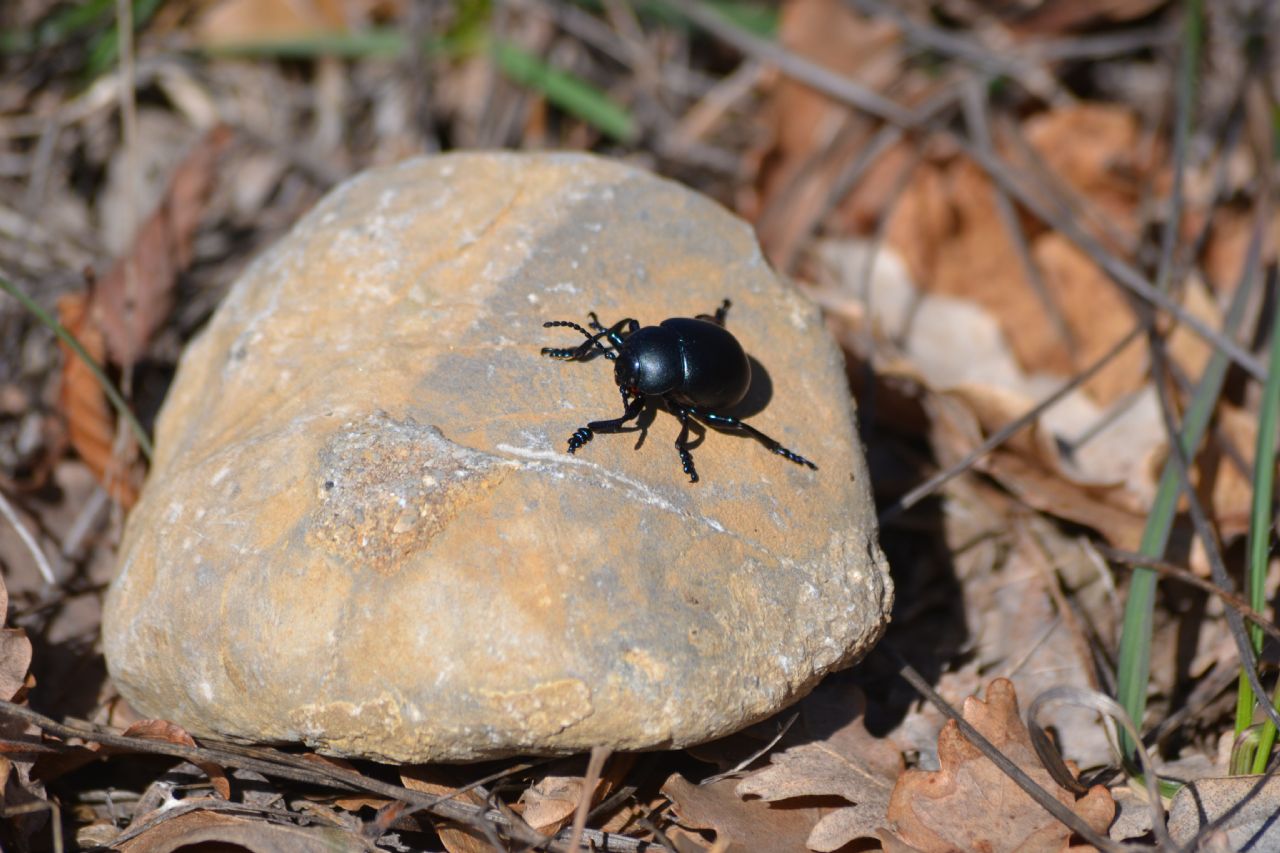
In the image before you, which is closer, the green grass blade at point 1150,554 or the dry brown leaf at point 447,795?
the dry brown leaf at point 447,795

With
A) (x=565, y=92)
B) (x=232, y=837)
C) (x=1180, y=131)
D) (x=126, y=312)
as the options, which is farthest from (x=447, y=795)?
(x=1180, y=131)

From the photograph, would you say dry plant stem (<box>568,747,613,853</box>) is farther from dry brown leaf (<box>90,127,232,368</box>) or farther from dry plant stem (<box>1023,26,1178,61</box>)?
dry plant stem (<box>1023,26,1178,61</box>)

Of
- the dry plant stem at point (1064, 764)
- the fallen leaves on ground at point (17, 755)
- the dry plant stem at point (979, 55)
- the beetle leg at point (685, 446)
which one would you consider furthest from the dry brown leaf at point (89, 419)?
the dry plant stem at point (979, 55)

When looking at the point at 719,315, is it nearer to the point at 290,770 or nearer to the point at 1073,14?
the point at 290,770

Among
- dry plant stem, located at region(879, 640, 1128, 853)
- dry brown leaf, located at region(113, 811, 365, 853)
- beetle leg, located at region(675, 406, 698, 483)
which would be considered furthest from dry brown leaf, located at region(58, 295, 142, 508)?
dry plant stem, located at region(879, 640, 1128, 853)

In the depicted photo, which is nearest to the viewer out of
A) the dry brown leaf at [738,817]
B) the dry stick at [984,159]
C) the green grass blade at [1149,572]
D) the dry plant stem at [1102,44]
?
the dry brown leaf at [738,817]

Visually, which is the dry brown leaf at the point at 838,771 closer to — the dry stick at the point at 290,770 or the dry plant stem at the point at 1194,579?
the dry stick at the point at 290,770

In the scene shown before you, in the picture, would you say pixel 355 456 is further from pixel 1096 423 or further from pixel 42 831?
pixel 1096 423

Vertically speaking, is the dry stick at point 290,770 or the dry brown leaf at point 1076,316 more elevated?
the dry brown leaf at point 1076,316
